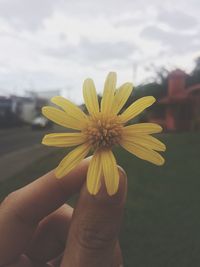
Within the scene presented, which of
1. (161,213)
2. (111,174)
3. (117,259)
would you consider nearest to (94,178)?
(111,174)

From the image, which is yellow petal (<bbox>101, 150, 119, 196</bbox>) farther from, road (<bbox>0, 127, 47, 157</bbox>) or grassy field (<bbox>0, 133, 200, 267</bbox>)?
road (<bbox>0, 127, 47, 157</bbox>)

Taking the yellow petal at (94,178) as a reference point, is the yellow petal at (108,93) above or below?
above

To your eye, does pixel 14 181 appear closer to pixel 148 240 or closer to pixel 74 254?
pixel 148 240

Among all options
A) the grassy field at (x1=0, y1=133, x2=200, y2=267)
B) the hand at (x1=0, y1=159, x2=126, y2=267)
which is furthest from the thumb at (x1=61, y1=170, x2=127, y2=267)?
the grassy field at (x1=0, y1=133, x2=200, y2=267)

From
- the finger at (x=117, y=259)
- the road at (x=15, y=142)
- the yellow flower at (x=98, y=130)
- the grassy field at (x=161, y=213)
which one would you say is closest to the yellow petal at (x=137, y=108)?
the yellow flower at (x=98, y=130)

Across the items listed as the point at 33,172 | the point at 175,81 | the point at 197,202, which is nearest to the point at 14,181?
the point at 33,172

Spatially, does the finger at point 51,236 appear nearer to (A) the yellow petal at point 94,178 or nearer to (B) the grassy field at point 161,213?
(A) the yellow petal at point 94,178

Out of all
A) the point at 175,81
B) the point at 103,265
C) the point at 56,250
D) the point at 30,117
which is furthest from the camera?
the point at 30,117

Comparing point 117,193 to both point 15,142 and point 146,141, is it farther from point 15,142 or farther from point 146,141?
point 15,142
